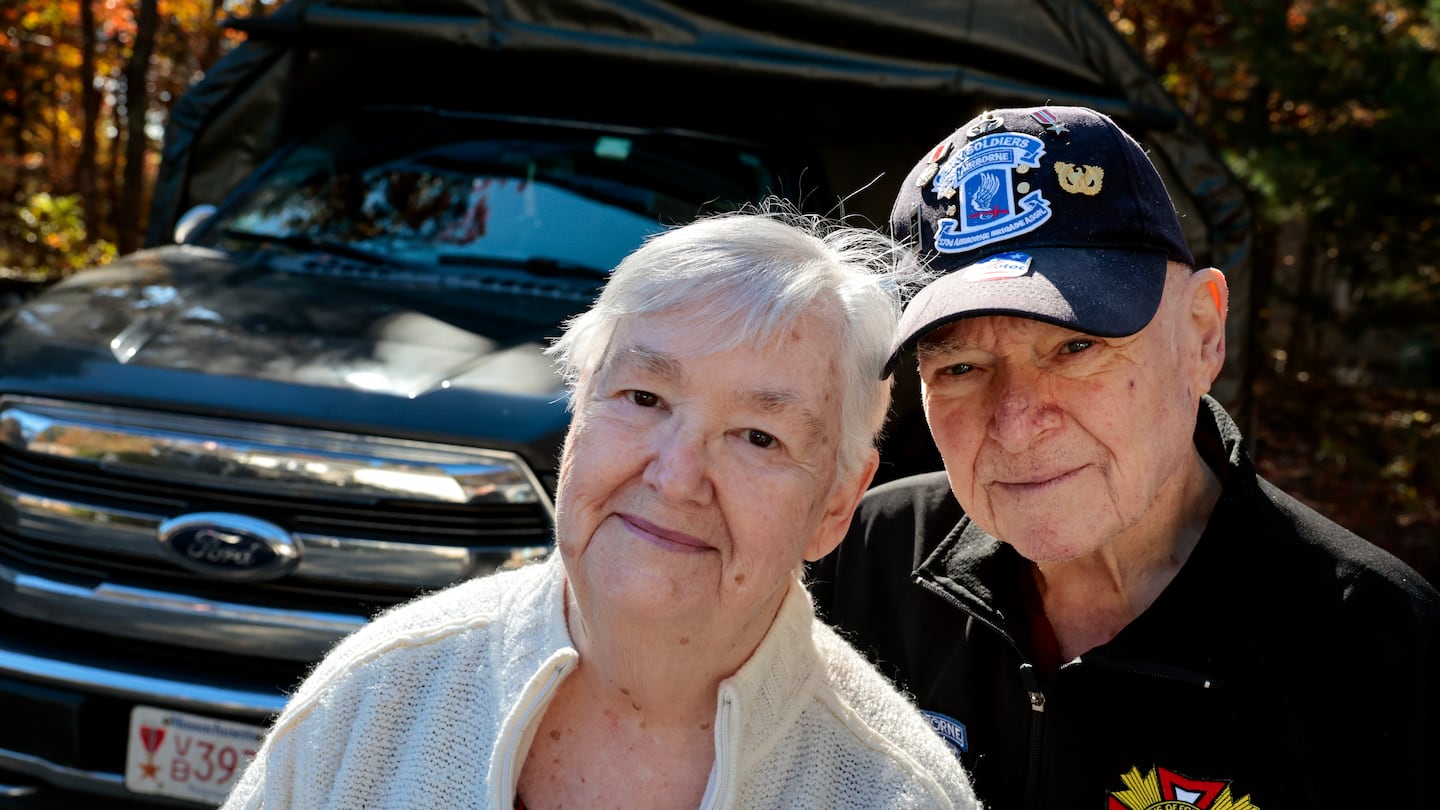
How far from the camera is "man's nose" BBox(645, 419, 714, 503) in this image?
1.81m

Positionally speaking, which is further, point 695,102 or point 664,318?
point 695,102

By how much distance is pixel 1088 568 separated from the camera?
2240 millimetres

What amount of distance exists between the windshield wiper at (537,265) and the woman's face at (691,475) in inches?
75.6

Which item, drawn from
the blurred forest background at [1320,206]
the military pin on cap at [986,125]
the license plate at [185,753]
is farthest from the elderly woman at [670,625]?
the blurred forest background at [1320,206]

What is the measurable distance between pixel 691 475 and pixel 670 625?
0.74ft

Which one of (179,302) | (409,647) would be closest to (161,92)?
(179,302)

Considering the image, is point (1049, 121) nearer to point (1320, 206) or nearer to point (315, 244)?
point (315, 244)

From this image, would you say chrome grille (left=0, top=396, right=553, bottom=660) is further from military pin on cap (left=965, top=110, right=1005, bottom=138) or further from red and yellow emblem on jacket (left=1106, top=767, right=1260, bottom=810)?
red and yellow emblem on jacket (left=1106, top=767, right=1260, bottom=810)

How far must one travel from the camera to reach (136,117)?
34.9 ft

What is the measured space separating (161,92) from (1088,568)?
1795 centimetres

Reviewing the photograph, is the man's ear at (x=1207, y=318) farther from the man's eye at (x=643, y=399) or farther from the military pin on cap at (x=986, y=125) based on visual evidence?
the man's eye at (x=643, y=399)

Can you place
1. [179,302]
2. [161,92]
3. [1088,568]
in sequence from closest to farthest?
[1088,568]
[179,302]
[161,92]

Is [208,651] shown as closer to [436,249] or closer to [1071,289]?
[436,249]

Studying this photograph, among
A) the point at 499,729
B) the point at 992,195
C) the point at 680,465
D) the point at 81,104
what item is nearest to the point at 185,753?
the point at 499,729
